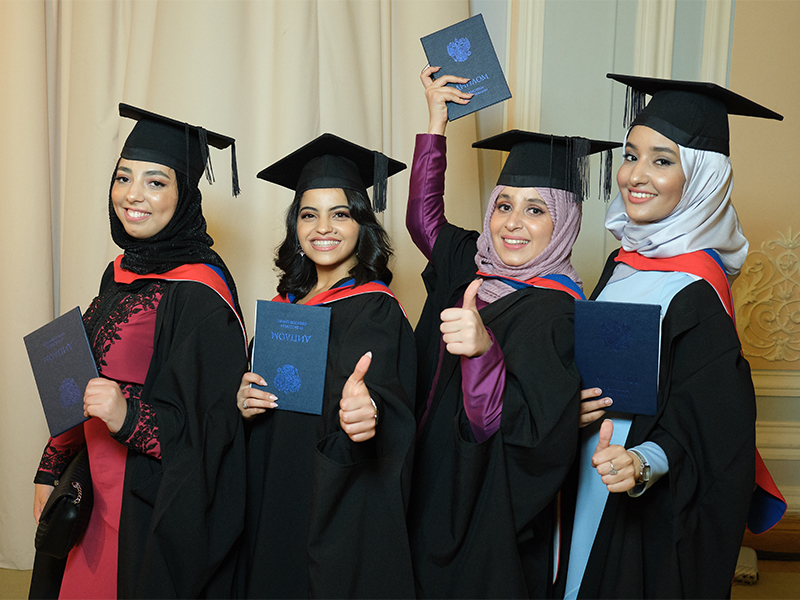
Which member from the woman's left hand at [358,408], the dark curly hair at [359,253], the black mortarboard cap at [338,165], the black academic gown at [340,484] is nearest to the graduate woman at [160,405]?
the black academic gown at [340,484]

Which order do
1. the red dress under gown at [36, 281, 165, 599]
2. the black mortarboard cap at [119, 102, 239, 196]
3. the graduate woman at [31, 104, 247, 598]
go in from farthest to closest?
the black mortarboard cap at [119, 102, 239, 196], the red dress under gown at [36, 281, 165, 599], the graduate woman at [31, 104, 247, 598]

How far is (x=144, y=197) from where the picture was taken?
220cm

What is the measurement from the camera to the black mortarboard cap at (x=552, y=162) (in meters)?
2.27

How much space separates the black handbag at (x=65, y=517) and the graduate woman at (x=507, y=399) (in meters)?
1.09

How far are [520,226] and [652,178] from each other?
46 centimetres

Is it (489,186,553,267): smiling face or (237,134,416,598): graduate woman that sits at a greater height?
(489,186,553,267): smiling face

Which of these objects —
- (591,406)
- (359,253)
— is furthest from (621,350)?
(359,253)

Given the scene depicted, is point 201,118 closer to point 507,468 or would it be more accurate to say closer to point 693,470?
point 507,468

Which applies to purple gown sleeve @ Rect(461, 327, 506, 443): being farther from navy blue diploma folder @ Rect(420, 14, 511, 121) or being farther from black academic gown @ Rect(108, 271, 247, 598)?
navy blue diploma folder @ Rect(420, 14, 511, 121)

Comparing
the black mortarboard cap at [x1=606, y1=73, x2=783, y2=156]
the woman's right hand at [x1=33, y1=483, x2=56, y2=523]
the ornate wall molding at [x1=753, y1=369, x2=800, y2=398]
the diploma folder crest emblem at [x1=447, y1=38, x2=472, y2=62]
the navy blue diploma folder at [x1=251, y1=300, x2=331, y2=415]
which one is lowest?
the woman's right hand at [x1=33, y1=483, x2=56, y2=523]

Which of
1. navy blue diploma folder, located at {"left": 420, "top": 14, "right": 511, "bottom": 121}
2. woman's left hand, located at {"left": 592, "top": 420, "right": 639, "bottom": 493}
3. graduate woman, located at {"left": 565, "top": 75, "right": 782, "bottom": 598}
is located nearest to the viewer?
woman's left hand, located at {"left": 592, "top": 420, "right": 639, "bottom": 493}

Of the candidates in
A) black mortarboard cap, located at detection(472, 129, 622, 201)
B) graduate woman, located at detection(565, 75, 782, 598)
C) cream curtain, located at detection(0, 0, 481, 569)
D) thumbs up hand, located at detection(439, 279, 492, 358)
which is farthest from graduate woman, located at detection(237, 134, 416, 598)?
cream curtain, located at detection(0, 0, 481, 569)

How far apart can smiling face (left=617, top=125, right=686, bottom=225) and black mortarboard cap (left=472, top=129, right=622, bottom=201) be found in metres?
0.26

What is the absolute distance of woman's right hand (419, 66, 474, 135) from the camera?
8.34ft
